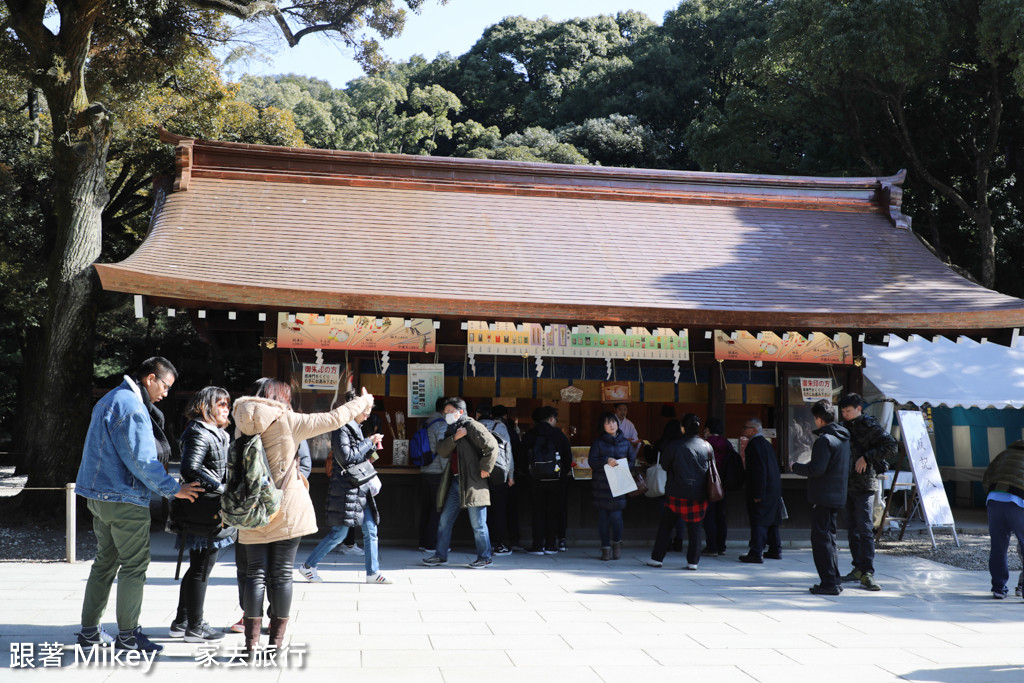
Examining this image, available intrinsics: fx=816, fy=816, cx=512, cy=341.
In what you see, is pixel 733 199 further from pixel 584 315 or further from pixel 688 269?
pixel 584 315

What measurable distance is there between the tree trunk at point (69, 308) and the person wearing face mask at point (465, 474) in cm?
590

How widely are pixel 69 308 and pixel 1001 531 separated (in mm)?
11480

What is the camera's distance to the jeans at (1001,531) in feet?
23.8

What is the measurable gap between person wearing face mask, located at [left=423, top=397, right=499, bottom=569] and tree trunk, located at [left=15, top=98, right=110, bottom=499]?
590 cm

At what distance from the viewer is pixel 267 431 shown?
4.84 metres

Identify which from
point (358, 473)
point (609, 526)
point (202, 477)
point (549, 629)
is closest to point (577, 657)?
point (549, 629)

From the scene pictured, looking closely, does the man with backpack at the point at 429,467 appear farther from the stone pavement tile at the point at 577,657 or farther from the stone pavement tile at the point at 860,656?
the stone pavement tile at the point at 860,656

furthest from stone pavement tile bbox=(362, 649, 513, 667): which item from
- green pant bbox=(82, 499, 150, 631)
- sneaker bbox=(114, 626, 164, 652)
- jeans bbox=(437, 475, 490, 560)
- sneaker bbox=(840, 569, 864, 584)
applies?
sneaker bbox=(840, 569, 864, 584)

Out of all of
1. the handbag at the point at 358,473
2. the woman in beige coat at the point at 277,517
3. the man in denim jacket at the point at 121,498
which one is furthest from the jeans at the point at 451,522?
the man in denim jacket at the point at 121,498

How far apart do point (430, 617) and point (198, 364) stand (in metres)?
21.4

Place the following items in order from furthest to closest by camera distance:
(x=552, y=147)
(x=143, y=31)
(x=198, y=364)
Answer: (x=552, y=147), (x=198, y=364), (x=143, y=31)

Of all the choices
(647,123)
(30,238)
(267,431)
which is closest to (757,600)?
(267,431)

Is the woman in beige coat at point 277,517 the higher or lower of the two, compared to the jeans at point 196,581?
higher

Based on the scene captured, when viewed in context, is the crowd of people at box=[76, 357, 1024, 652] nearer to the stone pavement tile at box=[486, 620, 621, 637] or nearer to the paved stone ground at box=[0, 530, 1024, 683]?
the paved stone ground at box=[0, 530, 1024, 683]
